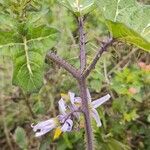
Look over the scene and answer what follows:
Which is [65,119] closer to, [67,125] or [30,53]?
[67,125]

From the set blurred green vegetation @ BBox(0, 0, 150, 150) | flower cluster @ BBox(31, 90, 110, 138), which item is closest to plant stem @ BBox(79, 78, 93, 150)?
flower cluster @ BBox(31, 90, 110, 138)

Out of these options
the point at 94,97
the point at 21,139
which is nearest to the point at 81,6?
the point at 21,139

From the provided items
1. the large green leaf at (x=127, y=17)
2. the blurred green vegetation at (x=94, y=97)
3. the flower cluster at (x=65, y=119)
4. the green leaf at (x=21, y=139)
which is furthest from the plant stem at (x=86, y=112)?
the green leaf at (x=21, y=139)

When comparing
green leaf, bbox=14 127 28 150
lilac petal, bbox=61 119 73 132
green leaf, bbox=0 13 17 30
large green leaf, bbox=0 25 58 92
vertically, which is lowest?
green leaf, bbox=14 127 28 150

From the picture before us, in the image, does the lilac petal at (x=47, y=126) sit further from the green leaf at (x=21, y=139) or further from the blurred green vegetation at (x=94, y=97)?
the green leaf at (x=21, y=139)

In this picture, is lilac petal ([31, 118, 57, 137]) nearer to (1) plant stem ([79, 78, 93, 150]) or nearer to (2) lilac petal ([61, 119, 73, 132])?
(2) lilac petal ([61, 119, 73, 132])
